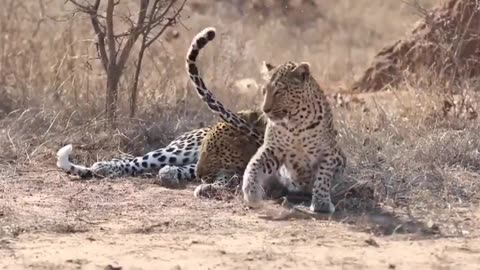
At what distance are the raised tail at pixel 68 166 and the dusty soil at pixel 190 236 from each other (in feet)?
1.35

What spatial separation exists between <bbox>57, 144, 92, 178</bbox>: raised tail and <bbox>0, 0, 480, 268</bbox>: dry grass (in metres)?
0.27

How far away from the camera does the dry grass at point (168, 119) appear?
26.6 ft

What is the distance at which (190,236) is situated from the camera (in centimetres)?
673

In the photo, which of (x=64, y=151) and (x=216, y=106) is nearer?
(x=216, y=106)

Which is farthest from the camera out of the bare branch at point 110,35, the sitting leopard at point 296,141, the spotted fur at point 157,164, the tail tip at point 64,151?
the bare branch at point 110,35

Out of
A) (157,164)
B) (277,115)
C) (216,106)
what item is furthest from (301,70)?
(157,164)

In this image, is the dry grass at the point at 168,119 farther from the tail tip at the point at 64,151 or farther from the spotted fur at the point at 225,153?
the spotted fur at the point at 225,153

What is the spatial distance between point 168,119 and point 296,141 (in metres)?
2.79

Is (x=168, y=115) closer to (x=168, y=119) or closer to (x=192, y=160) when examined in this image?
(x=168, y=119)

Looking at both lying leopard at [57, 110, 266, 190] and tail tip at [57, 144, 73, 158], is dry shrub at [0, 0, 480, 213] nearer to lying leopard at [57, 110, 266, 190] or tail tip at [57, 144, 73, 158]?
tail tip at [57, 144, 73, 158]

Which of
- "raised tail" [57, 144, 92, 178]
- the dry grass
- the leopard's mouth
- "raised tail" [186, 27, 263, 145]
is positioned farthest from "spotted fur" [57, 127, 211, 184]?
the leopard's mouth

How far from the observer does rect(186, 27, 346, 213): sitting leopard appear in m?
7.48

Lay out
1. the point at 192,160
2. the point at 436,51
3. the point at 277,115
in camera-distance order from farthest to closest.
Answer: the point at 436,51 → the point at 192,160 → the point at 277,115

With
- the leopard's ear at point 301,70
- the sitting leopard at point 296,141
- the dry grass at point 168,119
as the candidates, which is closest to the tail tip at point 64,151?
the dry grass at point 168,119
